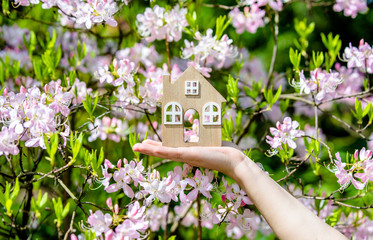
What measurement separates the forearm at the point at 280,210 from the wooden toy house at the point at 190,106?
0.42ft

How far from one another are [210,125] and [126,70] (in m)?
0.35

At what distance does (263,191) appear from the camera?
1043mm

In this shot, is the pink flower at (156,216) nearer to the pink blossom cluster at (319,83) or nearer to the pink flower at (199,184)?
the pink flower at (199,184)

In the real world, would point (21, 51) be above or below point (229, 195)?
above

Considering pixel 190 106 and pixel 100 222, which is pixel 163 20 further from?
pixel 100 222

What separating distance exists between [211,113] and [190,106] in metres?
0.06

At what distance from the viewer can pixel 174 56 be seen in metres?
2.20

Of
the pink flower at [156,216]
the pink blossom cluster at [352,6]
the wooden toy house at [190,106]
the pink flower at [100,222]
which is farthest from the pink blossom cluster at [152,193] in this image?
the pink blossom cluster at [352,6]

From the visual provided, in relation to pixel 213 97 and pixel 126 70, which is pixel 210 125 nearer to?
pixel 213 97

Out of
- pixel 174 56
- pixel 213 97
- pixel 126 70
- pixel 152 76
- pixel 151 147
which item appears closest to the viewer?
pixel 151 147

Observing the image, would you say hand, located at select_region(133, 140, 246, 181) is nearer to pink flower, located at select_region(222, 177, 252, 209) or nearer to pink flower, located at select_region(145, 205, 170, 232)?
pink flower, located at select_region(222, 177, 252, 209)

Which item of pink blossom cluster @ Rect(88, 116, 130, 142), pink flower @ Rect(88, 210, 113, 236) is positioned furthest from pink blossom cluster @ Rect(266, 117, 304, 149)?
pink blossom cluster @ Rect(88, 116, 130, 142)

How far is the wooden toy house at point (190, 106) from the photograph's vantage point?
114 centimetres

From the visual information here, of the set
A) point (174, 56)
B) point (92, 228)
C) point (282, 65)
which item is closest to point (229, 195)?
point (92, 228)
